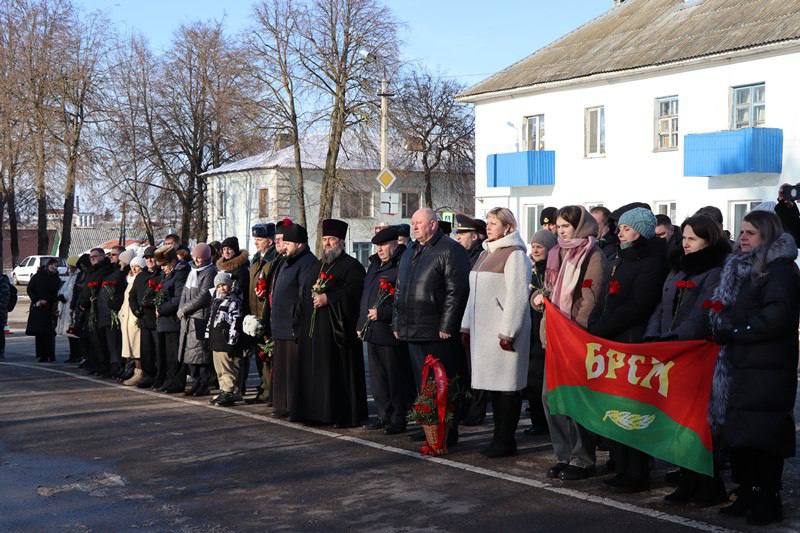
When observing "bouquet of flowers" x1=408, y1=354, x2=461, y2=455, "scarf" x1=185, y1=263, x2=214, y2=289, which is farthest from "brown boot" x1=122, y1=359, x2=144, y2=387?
"bouquet of flowers" x1=408, y1=354, x2=461, y2=455

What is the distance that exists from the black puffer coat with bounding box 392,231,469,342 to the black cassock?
1.24 metres

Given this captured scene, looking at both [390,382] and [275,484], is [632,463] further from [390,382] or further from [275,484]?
[390,382]

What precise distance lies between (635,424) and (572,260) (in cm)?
135

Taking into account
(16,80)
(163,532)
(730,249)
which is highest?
(16,80)

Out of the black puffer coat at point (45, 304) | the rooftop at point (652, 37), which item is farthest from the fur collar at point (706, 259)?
the rooftop at point (652, 37)

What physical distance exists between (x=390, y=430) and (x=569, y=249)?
3098mm

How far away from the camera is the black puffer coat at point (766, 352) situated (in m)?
6.99

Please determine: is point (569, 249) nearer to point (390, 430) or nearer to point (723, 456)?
point (723, 456)

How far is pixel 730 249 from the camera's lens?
7879mm

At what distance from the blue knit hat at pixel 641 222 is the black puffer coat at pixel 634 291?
53 millimetres

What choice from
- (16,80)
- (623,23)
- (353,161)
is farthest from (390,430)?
(353,161)

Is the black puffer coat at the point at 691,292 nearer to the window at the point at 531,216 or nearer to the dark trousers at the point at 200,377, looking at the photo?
the dark trousers at the point at 200,377

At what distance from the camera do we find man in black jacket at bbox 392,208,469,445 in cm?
1002

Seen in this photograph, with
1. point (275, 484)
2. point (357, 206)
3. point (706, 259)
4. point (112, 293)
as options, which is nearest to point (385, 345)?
point (275, 484)
